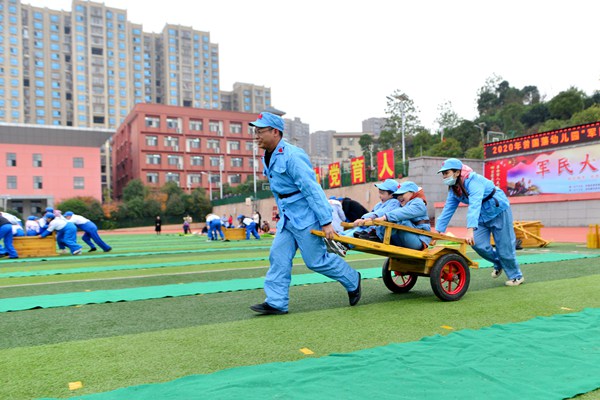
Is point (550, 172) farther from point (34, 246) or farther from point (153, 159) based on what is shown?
point (153, 159)

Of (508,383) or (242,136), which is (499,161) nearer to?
(508,383)

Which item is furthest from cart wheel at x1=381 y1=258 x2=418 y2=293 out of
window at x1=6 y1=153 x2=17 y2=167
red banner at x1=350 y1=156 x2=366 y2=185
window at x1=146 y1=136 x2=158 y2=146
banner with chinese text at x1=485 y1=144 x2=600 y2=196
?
window at x1=146 y1=136 x2=158 y2=146

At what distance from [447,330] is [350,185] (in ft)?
83.7

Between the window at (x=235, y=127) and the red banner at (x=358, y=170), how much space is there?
160 ft

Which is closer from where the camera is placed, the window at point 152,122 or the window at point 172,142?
the window at point 152,122

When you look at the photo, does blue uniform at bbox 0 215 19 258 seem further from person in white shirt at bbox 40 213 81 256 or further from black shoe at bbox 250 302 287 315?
black shoe at bbox 250 302 287 315

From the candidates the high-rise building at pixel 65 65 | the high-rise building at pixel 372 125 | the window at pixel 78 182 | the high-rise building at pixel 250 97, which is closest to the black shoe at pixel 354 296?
the window at pixel 78 182

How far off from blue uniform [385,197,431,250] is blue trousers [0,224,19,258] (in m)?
11.5

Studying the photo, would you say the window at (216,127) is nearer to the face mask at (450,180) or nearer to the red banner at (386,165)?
the red banner at (386,165)

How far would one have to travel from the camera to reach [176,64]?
115 meters

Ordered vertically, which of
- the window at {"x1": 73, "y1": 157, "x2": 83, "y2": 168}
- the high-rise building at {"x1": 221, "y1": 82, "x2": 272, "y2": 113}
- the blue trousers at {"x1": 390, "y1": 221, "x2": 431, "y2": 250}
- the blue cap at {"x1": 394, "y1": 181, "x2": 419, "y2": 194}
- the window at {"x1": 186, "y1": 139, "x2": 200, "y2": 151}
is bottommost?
the blue trousers at {"x1": 390, "y1": 221, "x2": 431, "y2": 250}

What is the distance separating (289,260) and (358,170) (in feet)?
79.5

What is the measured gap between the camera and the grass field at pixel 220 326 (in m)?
2.99

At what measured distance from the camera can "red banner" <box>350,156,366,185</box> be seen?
2798 cm
